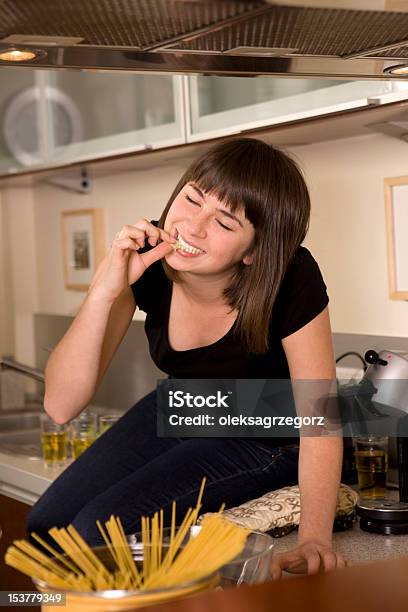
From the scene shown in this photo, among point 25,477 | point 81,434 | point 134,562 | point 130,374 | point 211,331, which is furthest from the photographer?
point 130,374

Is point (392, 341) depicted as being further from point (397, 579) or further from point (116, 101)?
point (397, 579)

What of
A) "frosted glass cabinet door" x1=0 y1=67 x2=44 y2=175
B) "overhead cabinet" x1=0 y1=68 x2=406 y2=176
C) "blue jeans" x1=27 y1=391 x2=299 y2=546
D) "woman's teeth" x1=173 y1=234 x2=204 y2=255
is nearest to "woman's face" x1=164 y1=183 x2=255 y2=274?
"woman's teeth" x1=173 y1=234 x2=204 y2=255

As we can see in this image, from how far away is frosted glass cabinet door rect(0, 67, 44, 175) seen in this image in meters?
2.97

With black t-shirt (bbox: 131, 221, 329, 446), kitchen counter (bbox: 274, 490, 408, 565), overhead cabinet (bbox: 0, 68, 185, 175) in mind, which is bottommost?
kitchen counter (bbox: 274, 490, 408, 565)

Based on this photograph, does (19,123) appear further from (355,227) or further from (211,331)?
(211,331)

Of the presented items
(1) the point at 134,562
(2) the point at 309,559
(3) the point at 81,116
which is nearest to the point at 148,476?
(2) the point at 309,559

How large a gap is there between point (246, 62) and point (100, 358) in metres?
0.75

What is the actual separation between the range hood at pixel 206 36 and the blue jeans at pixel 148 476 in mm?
745

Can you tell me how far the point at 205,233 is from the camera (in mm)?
1661

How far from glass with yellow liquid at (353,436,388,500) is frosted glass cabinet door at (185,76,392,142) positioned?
2.05ft

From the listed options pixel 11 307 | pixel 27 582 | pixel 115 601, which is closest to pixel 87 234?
pixel 11 307

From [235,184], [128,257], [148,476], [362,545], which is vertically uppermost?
[235,184]

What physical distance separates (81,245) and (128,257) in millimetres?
1564

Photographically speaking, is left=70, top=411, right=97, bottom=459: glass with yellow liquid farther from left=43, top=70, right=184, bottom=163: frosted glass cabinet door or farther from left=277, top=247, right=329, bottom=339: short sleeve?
left=277, top=247, right=329, bottom=339: short sleeve
